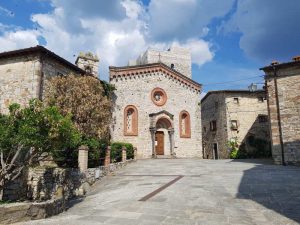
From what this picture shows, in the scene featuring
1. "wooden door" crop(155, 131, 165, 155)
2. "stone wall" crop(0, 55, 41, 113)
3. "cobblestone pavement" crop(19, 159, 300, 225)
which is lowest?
"cobblestone pavement" crop(19, 159, 300, 225)

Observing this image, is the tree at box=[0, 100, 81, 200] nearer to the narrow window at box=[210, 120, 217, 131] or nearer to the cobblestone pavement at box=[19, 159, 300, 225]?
the cobblestone pavement at box=[19, 159, 300, 225]

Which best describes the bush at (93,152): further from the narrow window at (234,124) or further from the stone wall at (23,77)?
the narrow window at (234,124)

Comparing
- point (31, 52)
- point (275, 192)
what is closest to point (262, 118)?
point (275, 192)

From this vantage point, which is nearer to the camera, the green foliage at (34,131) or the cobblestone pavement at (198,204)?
the cobblestone pavement at (198,204)

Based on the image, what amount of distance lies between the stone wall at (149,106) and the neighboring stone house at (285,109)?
9.37m

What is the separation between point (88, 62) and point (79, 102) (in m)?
8.80

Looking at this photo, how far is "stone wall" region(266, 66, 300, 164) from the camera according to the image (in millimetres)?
18391

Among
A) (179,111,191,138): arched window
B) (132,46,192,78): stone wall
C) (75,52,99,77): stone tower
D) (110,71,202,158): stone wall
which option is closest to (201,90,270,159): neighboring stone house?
(110,71,202,158): stone wall

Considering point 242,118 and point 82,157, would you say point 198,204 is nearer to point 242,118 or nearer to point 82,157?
point 82,157

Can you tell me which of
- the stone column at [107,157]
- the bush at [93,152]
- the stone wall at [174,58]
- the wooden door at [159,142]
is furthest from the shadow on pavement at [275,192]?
the stone wall at [174,58]

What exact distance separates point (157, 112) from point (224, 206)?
18.0 meters

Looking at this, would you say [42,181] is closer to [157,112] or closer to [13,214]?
[13,214]

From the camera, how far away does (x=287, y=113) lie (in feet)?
61.8

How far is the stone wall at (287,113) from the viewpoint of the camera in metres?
18.4
